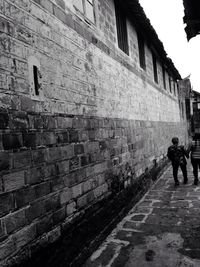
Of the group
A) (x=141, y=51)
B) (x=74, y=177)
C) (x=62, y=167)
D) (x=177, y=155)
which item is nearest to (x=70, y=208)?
(x=74, y=177)

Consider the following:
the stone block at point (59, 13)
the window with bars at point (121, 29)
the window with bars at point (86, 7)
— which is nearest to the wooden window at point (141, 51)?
the window with bars at point (121, 29)

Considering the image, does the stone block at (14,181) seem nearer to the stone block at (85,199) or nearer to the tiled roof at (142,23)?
the stone block at (85,199)

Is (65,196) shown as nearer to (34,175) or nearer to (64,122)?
(34,175)

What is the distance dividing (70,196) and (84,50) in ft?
7.76

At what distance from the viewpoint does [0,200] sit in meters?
2.50

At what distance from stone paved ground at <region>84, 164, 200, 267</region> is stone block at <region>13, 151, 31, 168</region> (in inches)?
68.1

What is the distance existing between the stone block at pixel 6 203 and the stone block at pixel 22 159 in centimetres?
31

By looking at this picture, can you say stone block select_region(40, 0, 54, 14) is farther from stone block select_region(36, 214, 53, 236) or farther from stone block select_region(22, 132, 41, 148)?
stone block select_region(36, 214, 53, 236)

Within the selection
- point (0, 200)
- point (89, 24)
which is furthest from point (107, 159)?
point (0, 200)

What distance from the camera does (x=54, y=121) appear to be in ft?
11.3

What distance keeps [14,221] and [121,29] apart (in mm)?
5908

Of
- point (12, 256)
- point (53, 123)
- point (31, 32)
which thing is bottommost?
point (12, 256)

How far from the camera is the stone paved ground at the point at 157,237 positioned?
3.60 m

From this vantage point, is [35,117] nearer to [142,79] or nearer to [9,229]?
[9,229]
